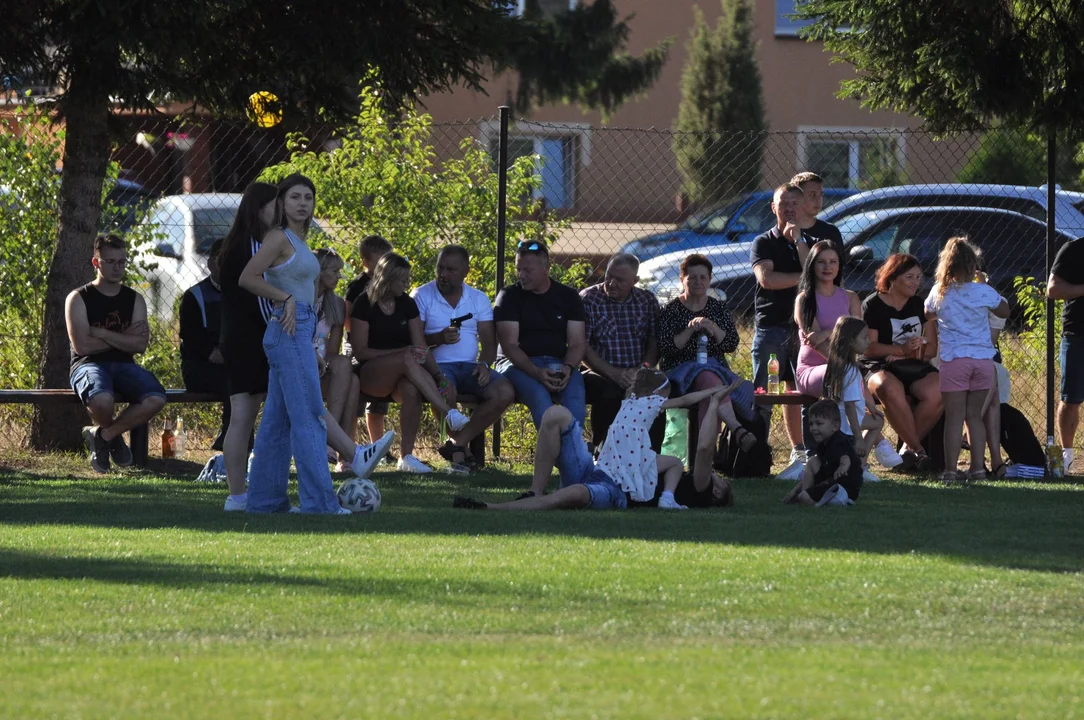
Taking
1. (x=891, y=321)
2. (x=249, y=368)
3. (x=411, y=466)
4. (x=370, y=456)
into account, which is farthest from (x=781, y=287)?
(x=249, y=368)

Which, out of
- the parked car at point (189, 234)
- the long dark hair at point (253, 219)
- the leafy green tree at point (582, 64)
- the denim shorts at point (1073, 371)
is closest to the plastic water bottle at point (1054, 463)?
the denim shorts at point (1073, 371)

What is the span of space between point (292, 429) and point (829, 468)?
3112 mm

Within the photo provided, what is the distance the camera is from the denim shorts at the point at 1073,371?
12.1 metres

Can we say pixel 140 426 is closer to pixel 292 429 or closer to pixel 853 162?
pixel 292 429

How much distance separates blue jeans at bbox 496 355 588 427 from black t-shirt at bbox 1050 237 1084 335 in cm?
351

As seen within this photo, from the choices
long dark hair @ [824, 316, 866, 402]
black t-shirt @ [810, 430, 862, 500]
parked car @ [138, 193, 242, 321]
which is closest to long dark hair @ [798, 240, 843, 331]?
long dark hair @ [824, 316, 866, 402]

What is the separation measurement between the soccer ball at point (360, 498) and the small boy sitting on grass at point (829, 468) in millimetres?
2445

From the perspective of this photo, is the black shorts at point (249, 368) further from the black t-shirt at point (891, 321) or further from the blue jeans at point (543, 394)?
the black t-shirt at point (891, 321)

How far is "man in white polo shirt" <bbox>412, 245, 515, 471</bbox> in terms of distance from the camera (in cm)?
1202

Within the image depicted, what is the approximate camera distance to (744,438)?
11.0 m

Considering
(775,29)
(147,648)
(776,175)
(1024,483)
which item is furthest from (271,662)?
(775,29)

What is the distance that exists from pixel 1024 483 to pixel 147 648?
24.6 feet

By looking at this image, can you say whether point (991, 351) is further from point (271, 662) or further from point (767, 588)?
point (271, 662)

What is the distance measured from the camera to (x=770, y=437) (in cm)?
1384
